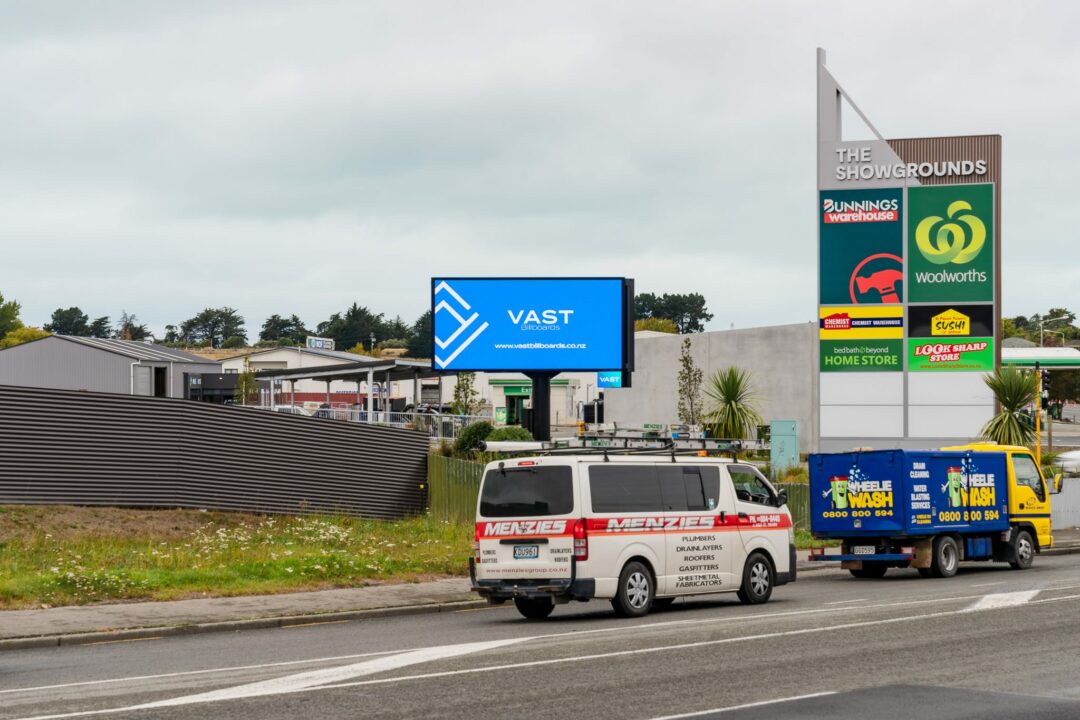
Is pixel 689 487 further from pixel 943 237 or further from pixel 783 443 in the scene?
pixel 943 237

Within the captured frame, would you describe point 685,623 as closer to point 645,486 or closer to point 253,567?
point 645,486

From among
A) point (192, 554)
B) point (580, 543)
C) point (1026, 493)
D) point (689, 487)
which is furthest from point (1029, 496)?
point (192, 554)

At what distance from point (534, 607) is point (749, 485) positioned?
3956 millimetres

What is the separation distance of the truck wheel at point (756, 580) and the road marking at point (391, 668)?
3644 millimetres

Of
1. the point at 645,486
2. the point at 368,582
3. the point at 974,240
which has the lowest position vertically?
the point at 368,582

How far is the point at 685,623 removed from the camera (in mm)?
17438

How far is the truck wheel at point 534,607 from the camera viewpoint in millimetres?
19250

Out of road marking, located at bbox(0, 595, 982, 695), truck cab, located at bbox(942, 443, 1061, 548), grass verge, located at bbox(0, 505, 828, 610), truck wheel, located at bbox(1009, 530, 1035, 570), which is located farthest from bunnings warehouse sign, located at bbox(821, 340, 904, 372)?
road marking, located at bbox(0, 595, 982, 695)

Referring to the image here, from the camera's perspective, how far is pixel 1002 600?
1970 centimetres

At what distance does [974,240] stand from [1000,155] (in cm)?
342

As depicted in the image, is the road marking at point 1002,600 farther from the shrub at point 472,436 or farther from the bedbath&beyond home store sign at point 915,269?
the bedbath&beyond home store sign at point 915,269

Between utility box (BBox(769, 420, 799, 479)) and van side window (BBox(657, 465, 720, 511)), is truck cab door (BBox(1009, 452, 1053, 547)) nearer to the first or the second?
van side window (BBox(657, 465, 720, 511))

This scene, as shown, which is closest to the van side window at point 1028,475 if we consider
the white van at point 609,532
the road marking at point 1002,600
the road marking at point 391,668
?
the road marking at point 1002,600

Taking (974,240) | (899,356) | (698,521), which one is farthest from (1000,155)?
(698,521)
